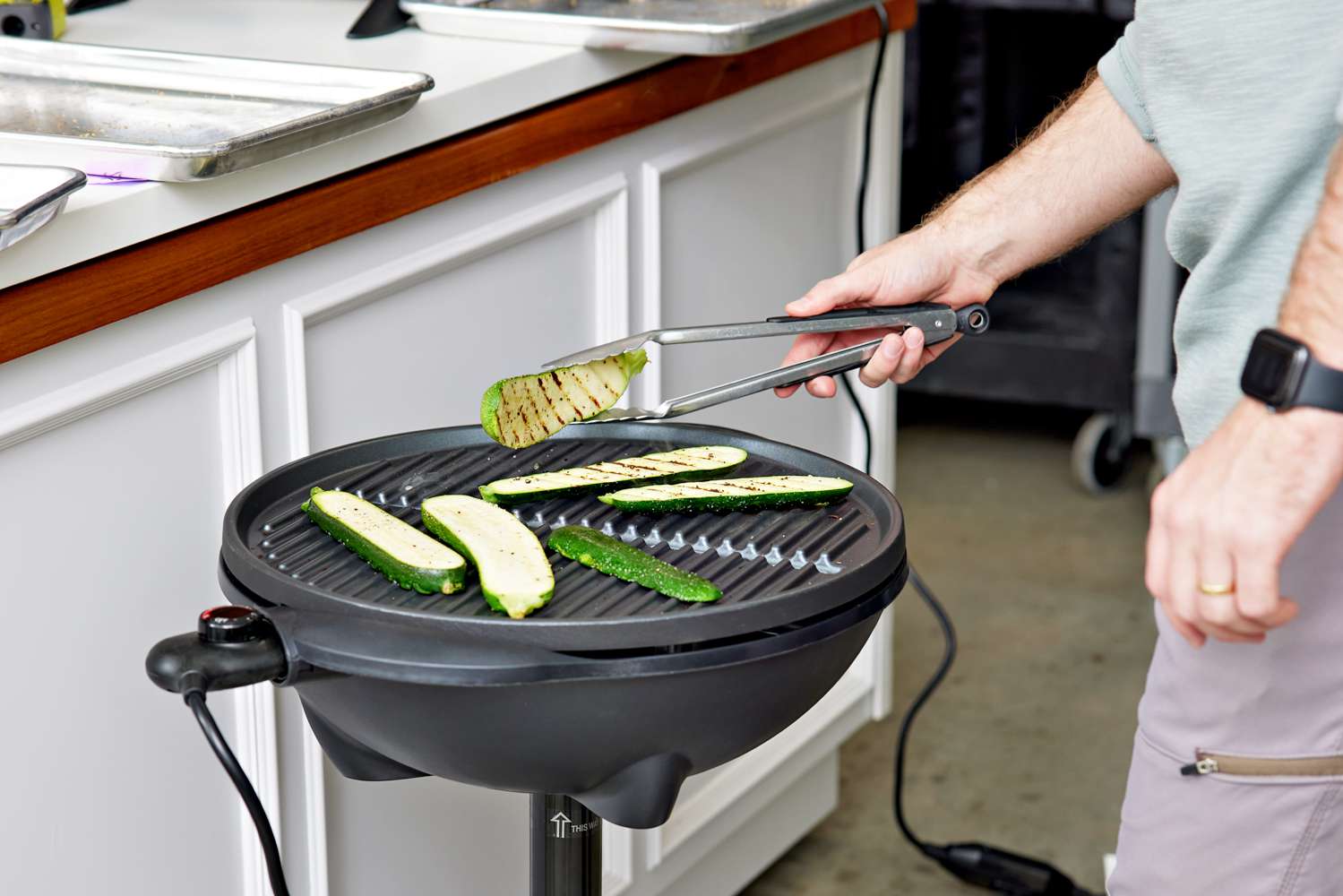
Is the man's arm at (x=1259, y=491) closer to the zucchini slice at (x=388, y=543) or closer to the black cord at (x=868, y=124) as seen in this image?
the zucchini slice at (x=388, y=543)

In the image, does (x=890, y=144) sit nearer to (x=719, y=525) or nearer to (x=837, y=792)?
(x=837, y=792)

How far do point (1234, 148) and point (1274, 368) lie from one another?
0.85 ft

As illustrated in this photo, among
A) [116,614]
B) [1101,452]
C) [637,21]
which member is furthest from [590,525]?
[1101,452]

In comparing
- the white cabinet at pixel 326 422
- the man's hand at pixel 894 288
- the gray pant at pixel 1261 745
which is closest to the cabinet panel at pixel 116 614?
the white cabinet at pixel 326 422

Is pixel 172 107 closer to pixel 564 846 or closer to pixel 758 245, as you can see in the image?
pixel 564 846

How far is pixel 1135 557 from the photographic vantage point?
3.06 meters

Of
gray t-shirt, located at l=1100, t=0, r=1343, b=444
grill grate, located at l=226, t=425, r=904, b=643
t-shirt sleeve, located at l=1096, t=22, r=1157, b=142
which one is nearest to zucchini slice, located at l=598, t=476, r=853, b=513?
grill grate, located at l=226, t=425, r=904, b=643

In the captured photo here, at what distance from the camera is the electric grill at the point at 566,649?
2.75 feet

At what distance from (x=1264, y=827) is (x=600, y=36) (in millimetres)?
837

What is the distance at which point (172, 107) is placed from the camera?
126 centimetres

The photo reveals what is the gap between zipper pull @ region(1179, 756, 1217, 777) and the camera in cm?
114

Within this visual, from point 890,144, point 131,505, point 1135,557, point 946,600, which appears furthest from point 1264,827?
point 1135,557

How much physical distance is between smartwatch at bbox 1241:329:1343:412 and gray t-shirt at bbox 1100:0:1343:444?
0.17 metres

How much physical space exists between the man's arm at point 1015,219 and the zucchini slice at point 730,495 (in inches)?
6.5
